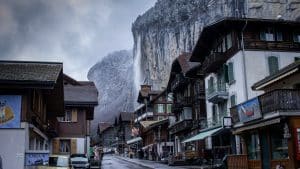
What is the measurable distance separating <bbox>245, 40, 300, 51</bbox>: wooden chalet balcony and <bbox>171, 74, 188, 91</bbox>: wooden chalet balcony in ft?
61.2

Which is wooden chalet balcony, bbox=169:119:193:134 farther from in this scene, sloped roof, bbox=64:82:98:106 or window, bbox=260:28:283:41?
window, bbox=260:28:283:41

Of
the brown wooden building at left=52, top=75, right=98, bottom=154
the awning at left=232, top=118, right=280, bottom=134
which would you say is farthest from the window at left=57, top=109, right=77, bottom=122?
the awning at left=232, top=118, right=280, bottom=134

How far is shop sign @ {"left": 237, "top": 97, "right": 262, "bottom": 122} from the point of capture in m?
23.5

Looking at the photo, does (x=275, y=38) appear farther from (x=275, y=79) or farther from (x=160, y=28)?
(x=160, y=28)

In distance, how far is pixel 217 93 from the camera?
124 feet

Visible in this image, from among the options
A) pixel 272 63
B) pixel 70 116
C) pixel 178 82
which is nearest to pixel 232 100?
pixel 272 63

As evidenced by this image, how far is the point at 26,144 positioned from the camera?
21.4 m

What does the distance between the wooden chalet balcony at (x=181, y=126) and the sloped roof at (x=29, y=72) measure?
→ 93.2 ft

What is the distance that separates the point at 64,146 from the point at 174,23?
82831mm

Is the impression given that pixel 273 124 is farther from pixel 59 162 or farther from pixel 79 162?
pixel 79 162

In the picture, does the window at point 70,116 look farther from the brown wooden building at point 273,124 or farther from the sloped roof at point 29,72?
the brown wooden building at point 273,124

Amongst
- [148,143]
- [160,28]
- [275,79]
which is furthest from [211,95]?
[160,28]

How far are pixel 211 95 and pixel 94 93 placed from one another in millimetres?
11432

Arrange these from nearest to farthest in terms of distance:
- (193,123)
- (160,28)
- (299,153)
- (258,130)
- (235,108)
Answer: (299,153)
(258,130)
(235,108)
(193,123)
(160,28)
